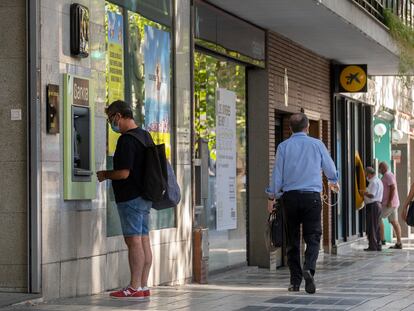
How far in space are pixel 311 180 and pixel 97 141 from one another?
7.20 ft

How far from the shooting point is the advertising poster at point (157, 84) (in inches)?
524

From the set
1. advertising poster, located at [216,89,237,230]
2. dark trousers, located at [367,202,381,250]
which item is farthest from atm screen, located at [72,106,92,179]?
dark trousers, located at [367,202,381,250]

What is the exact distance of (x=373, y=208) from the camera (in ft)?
84.2

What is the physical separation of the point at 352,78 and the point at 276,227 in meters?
12.4

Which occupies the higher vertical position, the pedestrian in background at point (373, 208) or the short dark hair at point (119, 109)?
the short dark hair at point (119, 109)

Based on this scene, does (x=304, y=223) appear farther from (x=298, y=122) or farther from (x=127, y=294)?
(x=127, y=294)

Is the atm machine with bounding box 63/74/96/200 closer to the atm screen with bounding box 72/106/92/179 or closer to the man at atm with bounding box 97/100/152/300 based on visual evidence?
the atm screen with bounding box 72/106/92/179

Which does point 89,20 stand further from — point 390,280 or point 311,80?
point 311,80

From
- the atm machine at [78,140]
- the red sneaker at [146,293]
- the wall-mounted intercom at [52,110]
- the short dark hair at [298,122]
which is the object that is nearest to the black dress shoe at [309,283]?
the short dark hair at [298,122]

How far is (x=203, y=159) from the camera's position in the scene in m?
16.0

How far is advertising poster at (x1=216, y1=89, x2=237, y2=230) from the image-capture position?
16.8 metres

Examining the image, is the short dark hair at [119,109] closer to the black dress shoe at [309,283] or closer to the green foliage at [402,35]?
the black dress shoe at [309,283]

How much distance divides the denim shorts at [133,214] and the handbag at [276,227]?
1.71m

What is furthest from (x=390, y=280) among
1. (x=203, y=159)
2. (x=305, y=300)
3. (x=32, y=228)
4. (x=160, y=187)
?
(x=32, y=228)
